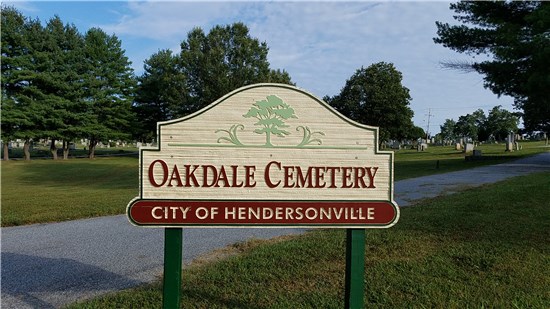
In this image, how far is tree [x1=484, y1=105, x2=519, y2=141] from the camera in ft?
232

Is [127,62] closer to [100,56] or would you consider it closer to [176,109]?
[100,56]

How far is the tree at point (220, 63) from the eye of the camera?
35.9 meters

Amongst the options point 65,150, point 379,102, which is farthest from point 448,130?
point 65,150

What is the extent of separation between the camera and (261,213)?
249 cm

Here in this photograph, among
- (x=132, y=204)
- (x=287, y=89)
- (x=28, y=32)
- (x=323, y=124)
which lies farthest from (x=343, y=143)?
(x=28, y=32)

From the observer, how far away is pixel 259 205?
2.49m

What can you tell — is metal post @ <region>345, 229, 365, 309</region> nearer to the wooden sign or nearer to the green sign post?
the green sign post

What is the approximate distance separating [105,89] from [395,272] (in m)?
40.4

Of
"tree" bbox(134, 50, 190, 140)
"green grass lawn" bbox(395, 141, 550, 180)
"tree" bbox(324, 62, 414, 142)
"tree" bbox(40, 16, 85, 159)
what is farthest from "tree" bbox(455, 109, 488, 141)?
"tree" bbox(40, 16, 85, 159)

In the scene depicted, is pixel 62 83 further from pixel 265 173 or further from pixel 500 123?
pixel 500 123

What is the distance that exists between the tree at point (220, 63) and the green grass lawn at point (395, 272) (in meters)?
31.3

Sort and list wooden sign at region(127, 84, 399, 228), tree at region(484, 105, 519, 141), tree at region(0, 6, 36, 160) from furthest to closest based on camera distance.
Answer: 1. tree at region(484, 105, 519, 141)
2. tree at region(0, 6, 36, 160)
3. wooden sign at region(127, 84, 399, 228)

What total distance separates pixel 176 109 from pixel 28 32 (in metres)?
14.7

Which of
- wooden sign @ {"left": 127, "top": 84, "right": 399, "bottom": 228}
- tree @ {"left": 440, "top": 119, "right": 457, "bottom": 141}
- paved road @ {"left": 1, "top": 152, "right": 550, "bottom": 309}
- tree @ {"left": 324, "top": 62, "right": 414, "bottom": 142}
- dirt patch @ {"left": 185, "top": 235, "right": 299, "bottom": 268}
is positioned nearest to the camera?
wooden sign @ {"left": 127, "top": 84, "right": 399, "bottom": 228}
